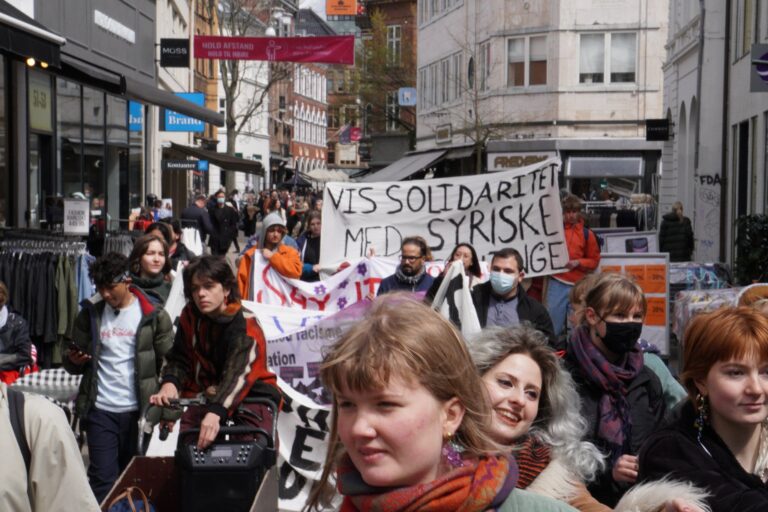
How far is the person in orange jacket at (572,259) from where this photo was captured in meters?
12.9

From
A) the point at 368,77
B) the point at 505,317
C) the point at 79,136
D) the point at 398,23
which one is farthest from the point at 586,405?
the point at 398,23

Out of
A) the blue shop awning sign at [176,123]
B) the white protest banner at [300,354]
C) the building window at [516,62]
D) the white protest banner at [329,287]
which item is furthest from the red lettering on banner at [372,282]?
the building window at [516,62]

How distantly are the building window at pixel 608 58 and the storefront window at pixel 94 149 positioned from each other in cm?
2002

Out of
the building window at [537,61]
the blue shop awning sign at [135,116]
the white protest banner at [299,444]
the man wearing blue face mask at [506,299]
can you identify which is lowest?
the white protest banner at [299,444]

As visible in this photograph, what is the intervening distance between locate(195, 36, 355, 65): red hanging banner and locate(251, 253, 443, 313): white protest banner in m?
18.4

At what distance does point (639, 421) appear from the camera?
195 inches

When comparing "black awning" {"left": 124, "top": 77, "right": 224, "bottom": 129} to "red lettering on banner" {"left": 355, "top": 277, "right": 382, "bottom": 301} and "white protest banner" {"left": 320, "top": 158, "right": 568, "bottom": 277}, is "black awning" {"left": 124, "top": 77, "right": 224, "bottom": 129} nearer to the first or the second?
"white protest banner" {"left": 320, "top": 158, "right": 568, "bottom": 277}

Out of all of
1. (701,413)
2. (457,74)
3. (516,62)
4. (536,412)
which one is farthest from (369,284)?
(457,74)

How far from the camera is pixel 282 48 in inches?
1262

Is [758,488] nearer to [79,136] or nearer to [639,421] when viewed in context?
[639,421]

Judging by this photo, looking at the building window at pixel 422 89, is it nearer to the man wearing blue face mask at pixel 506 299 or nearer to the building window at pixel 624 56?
the building window at pixel 624 56

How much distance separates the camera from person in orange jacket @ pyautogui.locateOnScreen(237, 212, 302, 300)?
12.6m

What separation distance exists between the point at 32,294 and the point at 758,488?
8.90m

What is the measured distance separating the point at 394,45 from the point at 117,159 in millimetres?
55675
